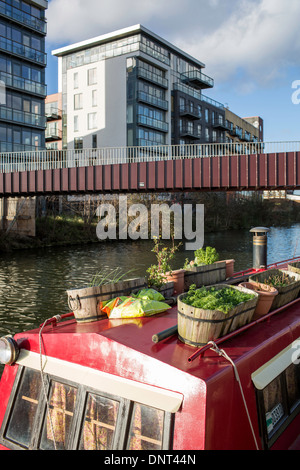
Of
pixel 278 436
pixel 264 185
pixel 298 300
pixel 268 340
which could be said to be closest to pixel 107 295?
pixel 268 340

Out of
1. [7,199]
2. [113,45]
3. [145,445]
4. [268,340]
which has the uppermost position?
[113,45]

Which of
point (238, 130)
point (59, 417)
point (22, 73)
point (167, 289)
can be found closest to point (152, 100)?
point (22, 73)

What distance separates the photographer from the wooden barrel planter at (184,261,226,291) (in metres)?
6.46

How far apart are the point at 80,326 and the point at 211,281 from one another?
305 centimetres

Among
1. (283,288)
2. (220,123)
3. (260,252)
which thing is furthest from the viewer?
(220,123)

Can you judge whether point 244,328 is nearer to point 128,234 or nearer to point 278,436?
point 278,436

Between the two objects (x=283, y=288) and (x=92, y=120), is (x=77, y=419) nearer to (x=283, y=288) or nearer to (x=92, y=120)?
(x=283, y=288)

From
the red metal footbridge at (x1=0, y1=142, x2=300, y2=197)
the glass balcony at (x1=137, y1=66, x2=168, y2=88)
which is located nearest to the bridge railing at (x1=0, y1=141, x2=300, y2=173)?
the red metal footbridge at (x1=0, y1=142, x2=300, y2=197)

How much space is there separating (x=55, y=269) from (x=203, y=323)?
796 inches

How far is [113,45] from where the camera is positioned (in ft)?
195

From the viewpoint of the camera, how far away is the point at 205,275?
22.4 feet

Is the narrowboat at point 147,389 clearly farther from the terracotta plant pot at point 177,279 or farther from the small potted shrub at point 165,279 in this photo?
the terracotta plant pot at point 177,279

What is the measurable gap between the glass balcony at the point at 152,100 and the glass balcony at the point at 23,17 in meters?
14.1

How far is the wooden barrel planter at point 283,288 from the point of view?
506cm
